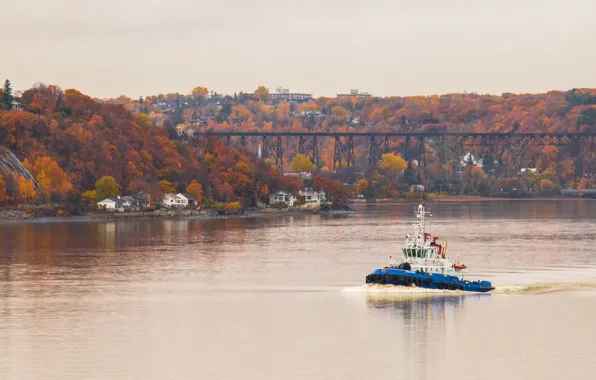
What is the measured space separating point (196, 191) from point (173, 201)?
5430 millimetres

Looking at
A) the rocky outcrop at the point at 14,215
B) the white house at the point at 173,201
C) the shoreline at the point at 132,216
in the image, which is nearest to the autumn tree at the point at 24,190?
the rocky outcrop at the point at 14,215

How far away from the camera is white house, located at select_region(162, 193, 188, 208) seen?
145 metres

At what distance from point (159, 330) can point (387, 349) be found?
31.2 ft

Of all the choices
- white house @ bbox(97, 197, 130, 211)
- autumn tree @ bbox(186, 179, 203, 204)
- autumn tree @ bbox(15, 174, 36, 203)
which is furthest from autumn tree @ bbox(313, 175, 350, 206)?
autumn tree @ bbox(15, 174, 36, 203)

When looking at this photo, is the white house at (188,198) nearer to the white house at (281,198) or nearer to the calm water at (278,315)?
the white house at (281,198)

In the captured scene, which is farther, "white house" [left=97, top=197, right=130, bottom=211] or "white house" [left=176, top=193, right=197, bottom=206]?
"white house" [left=176, top=193, right=197, bottom=206]

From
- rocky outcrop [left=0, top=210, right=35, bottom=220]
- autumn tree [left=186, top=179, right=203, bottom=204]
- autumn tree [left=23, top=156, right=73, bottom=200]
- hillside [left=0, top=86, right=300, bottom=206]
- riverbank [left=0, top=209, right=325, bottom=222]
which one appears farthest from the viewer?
autumn tree [left=186, top=179, right=203, bottom=204]

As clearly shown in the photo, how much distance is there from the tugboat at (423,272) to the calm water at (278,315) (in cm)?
74

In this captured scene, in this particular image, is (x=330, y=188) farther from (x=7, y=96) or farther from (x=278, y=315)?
(x=278, y=315)

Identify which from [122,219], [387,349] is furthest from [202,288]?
[122,219]

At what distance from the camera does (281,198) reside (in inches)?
6457

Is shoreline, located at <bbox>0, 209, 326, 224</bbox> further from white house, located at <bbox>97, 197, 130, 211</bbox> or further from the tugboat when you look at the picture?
the tugboat

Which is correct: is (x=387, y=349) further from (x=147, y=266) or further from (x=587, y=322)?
(x=147, y=266)

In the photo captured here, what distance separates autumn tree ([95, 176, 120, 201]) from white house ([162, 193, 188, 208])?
7392 millimetres
